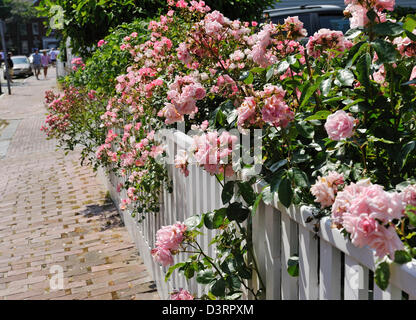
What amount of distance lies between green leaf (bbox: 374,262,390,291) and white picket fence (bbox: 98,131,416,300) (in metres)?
0.02

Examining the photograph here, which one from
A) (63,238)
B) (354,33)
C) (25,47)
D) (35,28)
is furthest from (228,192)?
(35,28)

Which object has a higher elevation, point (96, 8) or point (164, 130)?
point (96, 8)

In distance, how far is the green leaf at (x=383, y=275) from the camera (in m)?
1.28

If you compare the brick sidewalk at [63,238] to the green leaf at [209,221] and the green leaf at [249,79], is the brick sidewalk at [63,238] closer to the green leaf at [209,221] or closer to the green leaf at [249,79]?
the green leaf at [209,221]

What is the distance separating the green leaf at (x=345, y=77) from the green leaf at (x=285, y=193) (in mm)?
460

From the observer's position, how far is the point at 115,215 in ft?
19.5

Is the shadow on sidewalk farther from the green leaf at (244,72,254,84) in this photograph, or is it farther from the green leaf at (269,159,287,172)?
the green leaf at (269,159,287,172)

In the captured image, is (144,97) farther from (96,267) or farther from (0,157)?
(0,157)

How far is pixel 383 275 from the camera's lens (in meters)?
1.29

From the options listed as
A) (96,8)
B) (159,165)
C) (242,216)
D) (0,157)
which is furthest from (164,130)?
(0,157)

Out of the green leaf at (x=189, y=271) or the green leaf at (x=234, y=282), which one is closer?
the green leaf at (x=234, y=282)

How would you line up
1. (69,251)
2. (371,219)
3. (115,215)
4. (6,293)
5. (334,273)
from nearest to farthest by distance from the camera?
(371,219)
(334,273)
(6,293)
(69,251)
(115,215)

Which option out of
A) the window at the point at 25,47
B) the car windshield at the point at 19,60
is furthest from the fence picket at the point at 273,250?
the window at the point at 25,47

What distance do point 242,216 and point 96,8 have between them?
20.0ft
